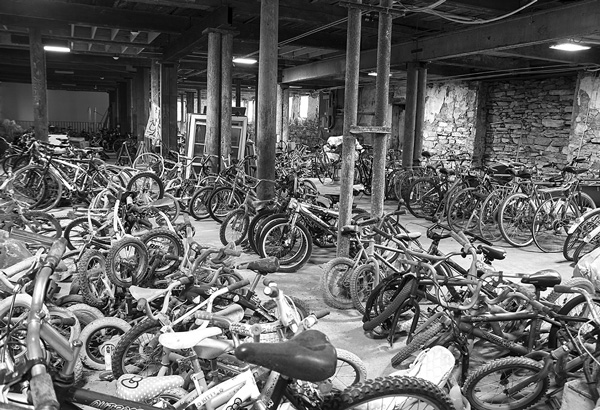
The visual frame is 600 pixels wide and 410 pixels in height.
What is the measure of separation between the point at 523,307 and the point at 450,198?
413 cm

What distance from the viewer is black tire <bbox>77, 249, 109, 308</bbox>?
3564 millimetres

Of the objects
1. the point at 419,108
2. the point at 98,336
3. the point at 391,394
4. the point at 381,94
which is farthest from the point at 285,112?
the point at 391,394

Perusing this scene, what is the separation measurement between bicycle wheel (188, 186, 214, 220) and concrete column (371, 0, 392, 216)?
10.0 feet

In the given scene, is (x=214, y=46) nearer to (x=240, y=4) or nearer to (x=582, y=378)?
(x=240, y=4)

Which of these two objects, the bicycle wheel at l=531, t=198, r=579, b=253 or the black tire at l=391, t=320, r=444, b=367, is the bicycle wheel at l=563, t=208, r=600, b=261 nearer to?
the bicycle wheel at l=531, t=198, r=579, b=253

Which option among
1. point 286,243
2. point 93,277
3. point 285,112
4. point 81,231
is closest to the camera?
point 93,277

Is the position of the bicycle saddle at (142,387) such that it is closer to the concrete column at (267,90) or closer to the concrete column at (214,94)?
the concrete column at (267,90)

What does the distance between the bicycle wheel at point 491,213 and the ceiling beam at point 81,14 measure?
6.12 metres

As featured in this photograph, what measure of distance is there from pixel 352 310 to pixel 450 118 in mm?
9954

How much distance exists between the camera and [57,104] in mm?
26875

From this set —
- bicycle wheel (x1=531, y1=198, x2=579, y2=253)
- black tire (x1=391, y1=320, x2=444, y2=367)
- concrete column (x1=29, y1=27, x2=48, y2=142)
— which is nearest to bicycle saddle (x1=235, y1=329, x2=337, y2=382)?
black tire (x1=391, y1=320, x2=444, y2=367)

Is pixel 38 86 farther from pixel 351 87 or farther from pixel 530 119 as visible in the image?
pixel 530 119

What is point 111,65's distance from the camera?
1546 centimetres

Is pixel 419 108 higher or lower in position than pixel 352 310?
higher
